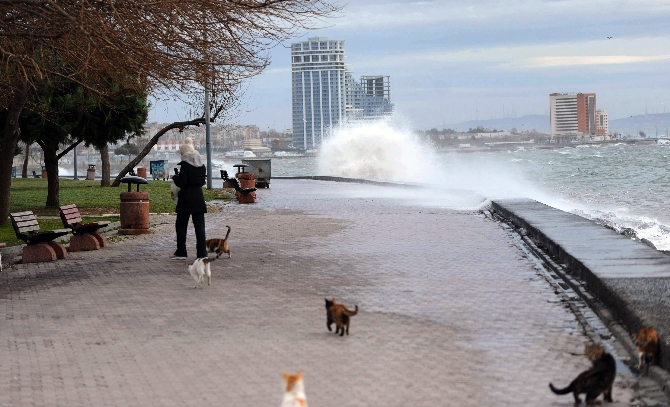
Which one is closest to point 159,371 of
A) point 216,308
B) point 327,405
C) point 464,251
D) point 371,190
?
point 327,405

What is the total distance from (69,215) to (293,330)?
9.70m

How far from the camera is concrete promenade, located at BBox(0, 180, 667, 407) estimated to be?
6.91 metres

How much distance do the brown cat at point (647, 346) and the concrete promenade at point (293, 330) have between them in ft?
0.63

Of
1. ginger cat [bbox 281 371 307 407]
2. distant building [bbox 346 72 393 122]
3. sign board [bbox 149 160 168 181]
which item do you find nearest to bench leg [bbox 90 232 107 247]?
ginger cat [bbox 281 371 307 407]

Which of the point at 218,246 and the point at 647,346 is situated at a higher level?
the point at 218,246

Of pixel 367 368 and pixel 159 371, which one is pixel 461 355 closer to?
pixel 367 368

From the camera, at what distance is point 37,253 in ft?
50.9

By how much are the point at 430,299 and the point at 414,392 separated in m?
4.23

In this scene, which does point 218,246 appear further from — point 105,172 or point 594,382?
point 105,172

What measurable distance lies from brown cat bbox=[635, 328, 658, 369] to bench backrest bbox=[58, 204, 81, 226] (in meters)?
12.2

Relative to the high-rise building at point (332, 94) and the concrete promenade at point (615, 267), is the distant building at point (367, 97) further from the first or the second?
the concrete promenade at point (615, 267)

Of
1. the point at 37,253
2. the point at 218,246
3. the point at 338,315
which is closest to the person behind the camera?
the point at 338,315

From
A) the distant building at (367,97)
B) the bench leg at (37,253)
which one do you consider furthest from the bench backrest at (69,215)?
the distant building at (367,97)

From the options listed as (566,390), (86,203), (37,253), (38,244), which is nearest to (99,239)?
(38,244)
